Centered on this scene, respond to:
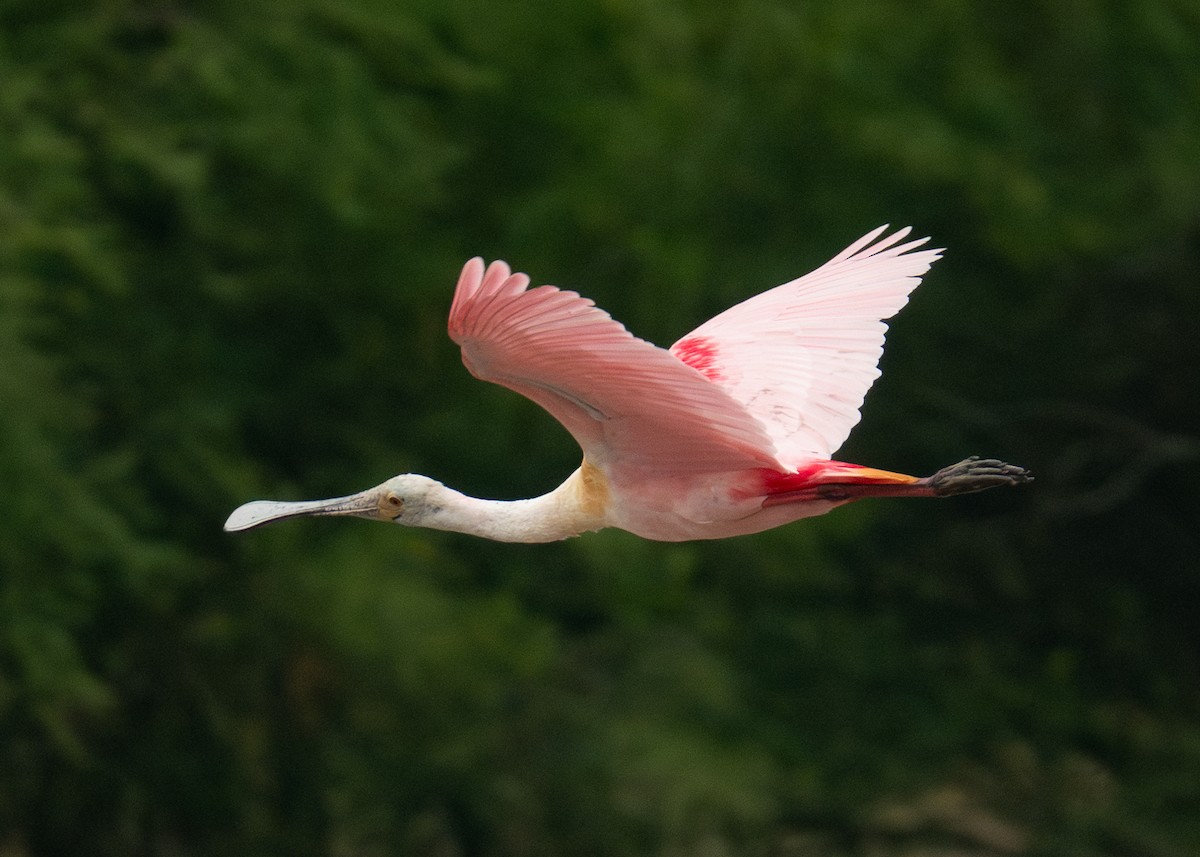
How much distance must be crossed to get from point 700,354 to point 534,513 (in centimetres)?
76

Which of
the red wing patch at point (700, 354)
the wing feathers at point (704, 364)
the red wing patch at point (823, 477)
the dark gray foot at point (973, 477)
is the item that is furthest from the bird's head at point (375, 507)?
the dark gray foot at point (973, 477)

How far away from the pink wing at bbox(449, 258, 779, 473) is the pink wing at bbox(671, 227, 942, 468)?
1.20ft

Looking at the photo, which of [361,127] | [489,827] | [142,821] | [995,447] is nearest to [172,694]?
[142,821]

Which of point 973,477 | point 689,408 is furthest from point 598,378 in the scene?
point 973,477

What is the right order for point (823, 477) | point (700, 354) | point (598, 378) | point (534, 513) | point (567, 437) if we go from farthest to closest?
point (567, 437) < point (700, 354) < point (534, 513) < point (823, 477) < point (598, 378)

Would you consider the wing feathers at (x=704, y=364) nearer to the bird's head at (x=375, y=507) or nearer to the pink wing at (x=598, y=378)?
the pink wing at (x=598, y=378)

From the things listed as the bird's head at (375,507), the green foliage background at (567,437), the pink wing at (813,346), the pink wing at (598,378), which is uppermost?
the green foliage background at (567,437)

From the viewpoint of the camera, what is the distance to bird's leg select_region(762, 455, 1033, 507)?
5445 millimetres

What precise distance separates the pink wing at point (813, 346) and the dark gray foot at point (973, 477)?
356 mm

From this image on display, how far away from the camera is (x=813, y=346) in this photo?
625cm

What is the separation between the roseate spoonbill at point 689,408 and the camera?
5059 mm

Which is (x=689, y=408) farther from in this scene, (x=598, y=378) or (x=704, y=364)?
(x=704, y=364)

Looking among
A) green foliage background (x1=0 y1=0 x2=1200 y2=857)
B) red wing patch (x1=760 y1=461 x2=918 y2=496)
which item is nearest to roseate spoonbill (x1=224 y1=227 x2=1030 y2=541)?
red wing patch (x1=760 y1=461 x2=918 y2=496)

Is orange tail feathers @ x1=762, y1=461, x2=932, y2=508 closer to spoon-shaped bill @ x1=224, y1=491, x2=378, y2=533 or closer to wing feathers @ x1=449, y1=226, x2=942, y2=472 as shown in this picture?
wing feathers @ x1=449, y1=226, x2=942, y2=472
